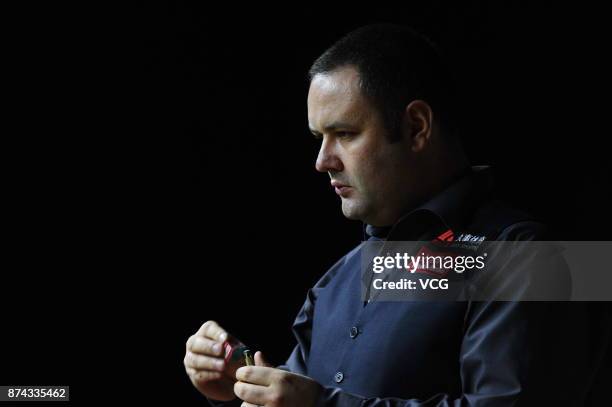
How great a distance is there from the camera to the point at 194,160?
3.10 m

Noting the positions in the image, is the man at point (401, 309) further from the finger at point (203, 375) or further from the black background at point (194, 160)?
the black background at point (194, 160)

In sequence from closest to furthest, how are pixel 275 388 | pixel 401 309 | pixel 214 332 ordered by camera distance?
pixel 275 388 < pixel 401 309 < pixel 214 332

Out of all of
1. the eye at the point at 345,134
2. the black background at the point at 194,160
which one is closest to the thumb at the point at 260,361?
the eye at the point at 345,134

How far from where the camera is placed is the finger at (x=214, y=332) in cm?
179

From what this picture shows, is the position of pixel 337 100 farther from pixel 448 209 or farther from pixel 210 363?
pixel 210 363

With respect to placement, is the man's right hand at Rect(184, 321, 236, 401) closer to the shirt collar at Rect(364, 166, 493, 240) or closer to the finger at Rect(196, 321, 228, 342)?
the finger at Rect(196, 321, 228, 342)

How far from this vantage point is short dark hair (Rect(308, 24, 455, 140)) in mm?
1809

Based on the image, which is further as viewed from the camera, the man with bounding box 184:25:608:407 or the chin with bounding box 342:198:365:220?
the chin with bounding box 342:198:365:220

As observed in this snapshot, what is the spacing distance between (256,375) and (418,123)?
605 millimetres

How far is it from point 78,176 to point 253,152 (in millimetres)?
590

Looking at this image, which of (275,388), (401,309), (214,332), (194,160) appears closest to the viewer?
(275,388)

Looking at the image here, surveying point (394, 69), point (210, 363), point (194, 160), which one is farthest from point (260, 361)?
point (194, 160)

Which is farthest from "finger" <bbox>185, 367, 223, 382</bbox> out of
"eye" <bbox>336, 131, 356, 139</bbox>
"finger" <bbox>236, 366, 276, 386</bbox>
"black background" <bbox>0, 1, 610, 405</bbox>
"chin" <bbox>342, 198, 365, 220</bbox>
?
"black background" <bbox>0, 1, 610, 405</bbox>

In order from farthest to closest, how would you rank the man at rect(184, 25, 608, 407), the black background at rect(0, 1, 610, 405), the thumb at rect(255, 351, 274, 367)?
the black background at rect(0, 1, 610, 405) → the thumb at rect(255, 351, 274, 367) → the man at rect(184, 25, 608, 407)
